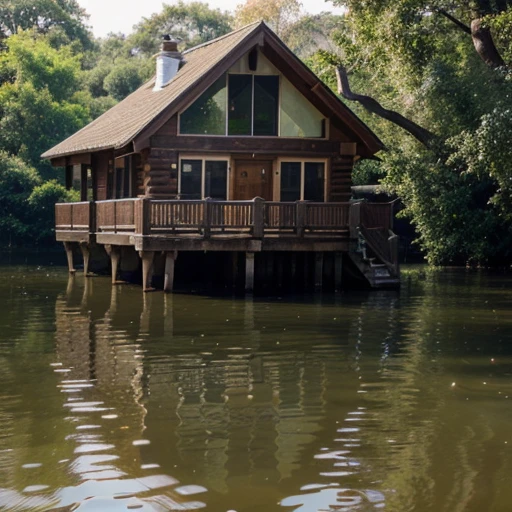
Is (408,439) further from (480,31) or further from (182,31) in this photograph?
(182,31)

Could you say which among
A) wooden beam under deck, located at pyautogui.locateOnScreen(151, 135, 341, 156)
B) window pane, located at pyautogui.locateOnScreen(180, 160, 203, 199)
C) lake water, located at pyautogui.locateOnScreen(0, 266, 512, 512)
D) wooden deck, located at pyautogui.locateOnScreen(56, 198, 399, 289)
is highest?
wooden beam under deck, located at pyautogui.locateOnScreen(151, 135, 341, 156)

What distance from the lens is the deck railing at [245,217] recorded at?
2408cm

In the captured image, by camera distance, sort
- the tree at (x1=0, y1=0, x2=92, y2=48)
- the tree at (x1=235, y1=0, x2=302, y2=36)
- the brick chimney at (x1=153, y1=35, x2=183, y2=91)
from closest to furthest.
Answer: the brick chimney at (x1=153, y1=35, x2=183, y2=91)
the tree at (x1=235, y1=0, x2=302, y2=36)
the tree at (x1=0, y1=0, x2=92, y2=48)

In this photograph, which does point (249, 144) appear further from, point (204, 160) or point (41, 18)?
point (41, 18)

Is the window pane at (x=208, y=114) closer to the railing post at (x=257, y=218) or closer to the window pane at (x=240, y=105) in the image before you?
the window pane at (x=240, y=105)

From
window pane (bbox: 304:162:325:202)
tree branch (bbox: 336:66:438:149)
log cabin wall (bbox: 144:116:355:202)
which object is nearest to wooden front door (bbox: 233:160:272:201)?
log cabin wall (bbox: 144:116:355:202)

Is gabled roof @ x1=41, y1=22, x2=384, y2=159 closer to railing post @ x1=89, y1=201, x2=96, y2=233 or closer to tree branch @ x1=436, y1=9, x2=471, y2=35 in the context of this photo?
railing post @ x1=89, y1=201, x2=96, y2=233

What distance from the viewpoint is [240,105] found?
28.0 m

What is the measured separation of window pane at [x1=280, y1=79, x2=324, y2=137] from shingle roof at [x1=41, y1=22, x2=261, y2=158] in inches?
81.7

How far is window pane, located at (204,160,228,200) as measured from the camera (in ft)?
91.9

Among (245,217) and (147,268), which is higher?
(245,217)

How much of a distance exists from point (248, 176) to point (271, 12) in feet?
179

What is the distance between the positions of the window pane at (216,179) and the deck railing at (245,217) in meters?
2.76

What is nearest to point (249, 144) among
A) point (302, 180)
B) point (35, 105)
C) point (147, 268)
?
point (302, 180)
